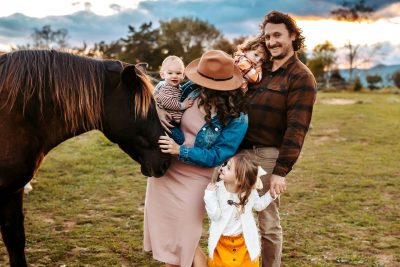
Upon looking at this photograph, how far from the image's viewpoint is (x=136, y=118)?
288cm

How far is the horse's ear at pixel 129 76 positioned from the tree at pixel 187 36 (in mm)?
32594

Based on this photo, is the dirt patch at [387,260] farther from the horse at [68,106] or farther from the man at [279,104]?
the horse at [68,106]

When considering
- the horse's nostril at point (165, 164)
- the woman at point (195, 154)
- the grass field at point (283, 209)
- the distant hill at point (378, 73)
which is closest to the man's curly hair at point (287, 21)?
the woman at point (195, 154)

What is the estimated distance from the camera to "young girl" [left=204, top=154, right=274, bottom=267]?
2807mm

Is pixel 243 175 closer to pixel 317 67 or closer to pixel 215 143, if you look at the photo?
pixel 215 143

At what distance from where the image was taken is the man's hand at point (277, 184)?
2941mm

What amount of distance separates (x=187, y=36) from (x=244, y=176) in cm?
3628

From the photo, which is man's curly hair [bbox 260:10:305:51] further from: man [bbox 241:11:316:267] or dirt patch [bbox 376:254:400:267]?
dirt patch [bbox 376:254:400:267]

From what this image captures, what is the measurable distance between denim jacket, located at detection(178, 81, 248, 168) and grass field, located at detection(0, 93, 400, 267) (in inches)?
69.7

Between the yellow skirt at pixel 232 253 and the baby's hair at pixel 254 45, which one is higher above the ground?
the baby's hair at pixel 254 45

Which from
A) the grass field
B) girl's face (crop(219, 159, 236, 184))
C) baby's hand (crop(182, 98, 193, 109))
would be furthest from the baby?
the grass field

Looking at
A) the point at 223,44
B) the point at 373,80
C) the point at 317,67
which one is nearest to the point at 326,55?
the point at 317,67

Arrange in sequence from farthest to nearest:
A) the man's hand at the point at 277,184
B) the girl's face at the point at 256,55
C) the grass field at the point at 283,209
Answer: the grass field at the point at 283,209, the girl's face at the point at 256,55, the man's hand at the point at 277,184

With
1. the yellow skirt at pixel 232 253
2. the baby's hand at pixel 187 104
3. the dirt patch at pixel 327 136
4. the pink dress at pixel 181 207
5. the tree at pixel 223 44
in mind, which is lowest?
the dirt patch at pixel 327 136
